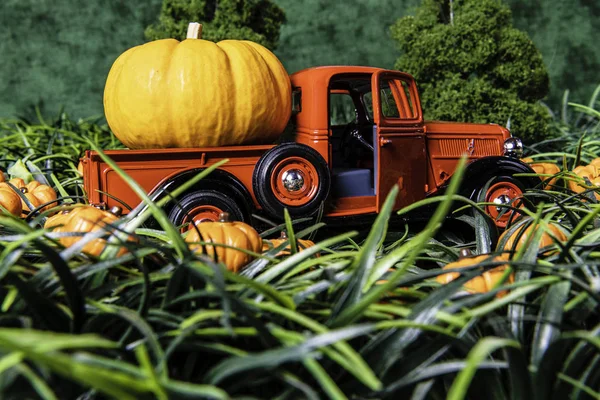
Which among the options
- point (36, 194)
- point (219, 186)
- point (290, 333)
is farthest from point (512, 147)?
point (290, 333)

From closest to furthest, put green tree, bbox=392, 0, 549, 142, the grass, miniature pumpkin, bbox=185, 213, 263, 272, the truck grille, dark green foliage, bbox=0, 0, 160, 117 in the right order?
the grass < miniature pumpkin, bbox=185, 213, 263, 272 < the truck grille < green tree, bbox=392, 0, 549, 142 < dark green foliage, bbox=0, 0, 160, 117

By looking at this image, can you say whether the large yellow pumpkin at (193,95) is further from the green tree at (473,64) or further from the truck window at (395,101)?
the green tree at (473,64)

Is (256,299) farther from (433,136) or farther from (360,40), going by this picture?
(360,40)

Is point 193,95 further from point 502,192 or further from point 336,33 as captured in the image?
point 336,33

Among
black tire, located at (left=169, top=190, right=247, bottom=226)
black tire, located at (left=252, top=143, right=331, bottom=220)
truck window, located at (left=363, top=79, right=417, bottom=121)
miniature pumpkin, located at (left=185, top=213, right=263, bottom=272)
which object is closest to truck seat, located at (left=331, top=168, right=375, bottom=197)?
black tire, located at (left=252, top=143, right=331, bottom=220)

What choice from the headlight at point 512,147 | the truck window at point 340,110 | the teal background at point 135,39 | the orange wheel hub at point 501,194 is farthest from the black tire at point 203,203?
the teal background at point 135,39

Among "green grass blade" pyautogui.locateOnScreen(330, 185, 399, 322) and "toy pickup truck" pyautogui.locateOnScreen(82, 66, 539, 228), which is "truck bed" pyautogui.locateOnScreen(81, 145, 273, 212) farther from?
"green grass blade" pyautogui.locateOnScreen(330, 185, 399, 322)
